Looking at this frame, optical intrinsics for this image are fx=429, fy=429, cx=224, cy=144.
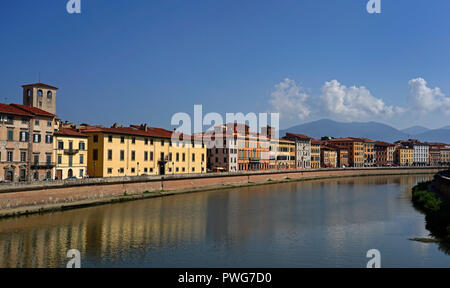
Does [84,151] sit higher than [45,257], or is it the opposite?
[84,151]

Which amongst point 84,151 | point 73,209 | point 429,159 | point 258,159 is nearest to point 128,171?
point 84,151

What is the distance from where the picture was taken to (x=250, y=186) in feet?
259

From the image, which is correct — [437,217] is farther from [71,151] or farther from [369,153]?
[369,153]

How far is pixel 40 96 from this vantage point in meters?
54.0

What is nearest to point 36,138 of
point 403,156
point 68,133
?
point 68,133

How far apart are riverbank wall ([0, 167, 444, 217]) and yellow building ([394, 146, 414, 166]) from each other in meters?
103

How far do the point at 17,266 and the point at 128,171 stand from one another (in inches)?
1428

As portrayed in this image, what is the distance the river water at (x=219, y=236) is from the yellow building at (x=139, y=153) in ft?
34.1

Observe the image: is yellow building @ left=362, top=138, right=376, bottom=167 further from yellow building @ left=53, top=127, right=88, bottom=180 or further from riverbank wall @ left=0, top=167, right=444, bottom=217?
yellow building @ left=53, top=127, right=88, bottom=180

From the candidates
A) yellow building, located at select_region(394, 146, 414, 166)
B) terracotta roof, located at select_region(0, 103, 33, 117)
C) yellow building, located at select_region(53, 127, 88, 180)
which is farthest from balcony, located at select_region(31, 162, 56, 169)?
yellow building, located at select_region(394, 146, 414, 166)

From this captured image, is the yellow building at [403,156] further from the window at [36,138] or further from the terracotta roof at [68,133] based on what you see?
the window at [36,138]

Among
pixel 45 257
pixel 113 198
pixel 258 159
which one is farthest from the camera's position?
pixel 258 159

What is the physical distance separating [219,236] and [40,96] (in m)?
34.5
